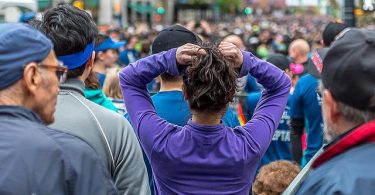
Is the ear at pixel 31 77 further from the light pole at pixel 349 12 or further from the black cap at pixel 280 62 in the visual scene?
the light pole at pixel 349 12

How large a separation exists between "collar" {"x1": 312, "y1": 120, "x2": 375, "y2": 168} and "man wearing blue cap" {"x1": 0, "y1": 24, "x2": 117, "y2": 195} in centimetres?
82

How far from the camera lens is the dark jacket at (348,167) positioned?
2070mm

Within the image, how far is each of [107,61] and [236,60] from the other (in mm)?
6031

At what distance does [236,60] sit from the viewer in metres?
3.25

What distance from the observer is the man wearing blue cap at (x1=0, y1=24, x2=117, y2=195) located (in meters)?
2.16

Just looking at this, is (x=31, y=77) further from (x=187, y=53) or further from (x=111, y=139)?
(x=187, y=53)

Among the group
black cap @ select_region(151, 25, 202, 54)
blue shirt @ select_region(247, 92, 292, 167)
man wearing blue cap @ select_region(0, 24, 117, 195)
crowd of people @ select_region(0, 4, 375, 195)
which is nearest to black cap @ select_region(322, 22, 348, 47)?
blue shirt @ select_region(247, 92, 292, 167)

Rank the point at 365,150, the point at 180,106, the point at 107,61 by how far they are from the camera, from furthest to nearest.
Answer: the point at 107,61, the point at 180,106, the point at 365,150

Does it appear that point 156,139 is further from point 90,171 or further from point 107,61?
point 107,61

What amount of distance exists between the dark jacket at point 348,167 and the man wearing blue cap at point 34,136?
2.53ft

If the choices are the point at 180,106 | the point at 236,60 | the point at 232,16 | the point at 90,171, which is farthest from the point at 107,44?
the point at 232,16

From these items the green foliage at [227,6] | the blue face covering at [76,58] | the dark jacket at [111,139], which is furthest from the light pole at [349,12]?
the green foliage at [227,6]

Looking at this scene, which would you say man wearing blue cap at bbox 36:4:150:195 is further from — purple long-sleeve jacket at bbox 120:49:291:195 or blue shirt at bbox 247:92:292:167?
blue shirt at bbox 247:92:292:167

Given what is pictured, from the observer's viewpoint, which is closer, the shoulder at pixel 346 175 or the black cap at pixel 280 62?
the shoulder at pixel 346 175
